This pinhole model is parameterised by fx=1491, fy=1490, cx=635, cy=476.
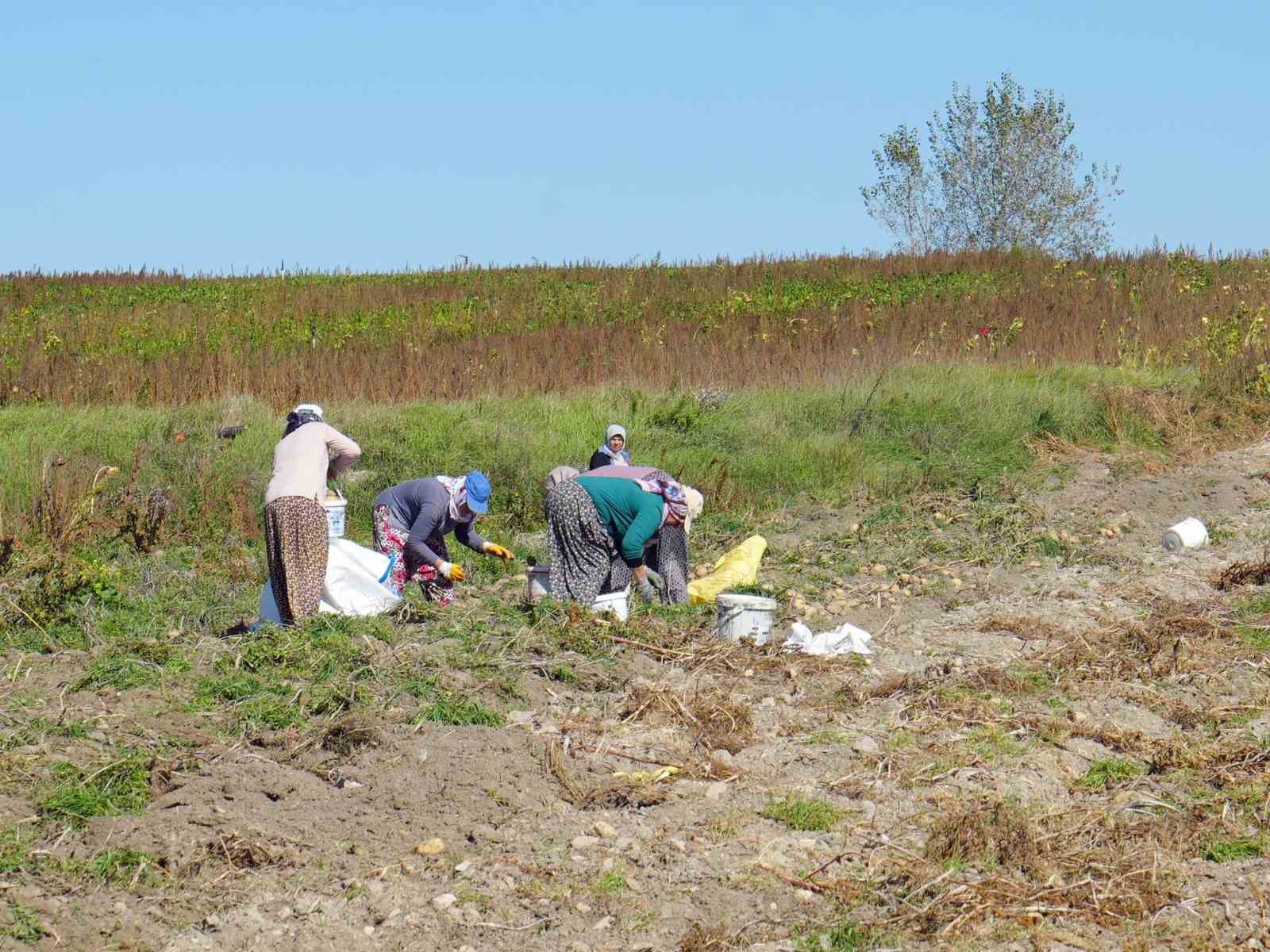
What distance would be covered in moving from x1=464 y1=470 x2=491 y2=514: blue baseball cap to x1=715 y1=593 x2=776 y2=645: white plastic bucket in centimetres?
148

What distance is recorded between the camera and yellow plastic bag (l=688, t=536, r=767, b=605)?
8953 mm

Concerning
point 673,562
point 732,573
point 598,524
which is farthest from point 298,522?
point 732,573

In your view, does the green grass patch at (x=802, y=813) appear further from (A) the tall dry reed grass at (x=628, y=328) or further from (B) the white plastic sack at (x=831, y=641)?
(A) the tall dry reed grass at (x=628, y=328)

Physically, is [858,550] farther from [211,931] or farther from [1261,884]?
[211,931]

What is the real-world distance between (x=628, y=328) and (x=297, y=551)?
1025 centimetres

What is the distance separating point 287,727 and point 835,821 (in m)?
2.18

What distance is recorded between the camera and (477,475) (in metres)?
8.19

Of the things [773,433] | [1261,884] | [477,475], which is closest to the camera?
[1261,884]

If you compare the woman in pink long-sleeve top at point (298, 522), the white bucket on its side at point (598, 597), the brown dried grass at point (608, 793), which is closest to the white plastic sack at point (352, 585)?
the woman in pink long-sleeve top at point (298, 522)

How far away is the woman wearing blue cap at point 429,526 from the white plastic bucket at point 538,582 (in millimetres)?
221

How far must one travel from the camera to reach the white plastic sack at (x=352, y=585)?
7.57 metres

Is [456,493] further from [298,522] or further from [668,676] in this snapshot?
[668,676]

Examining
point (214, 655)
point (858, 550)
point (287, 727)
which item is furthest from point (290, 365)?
point (287, 727)

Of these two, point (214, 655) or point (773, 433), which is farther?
point (773, 433)
